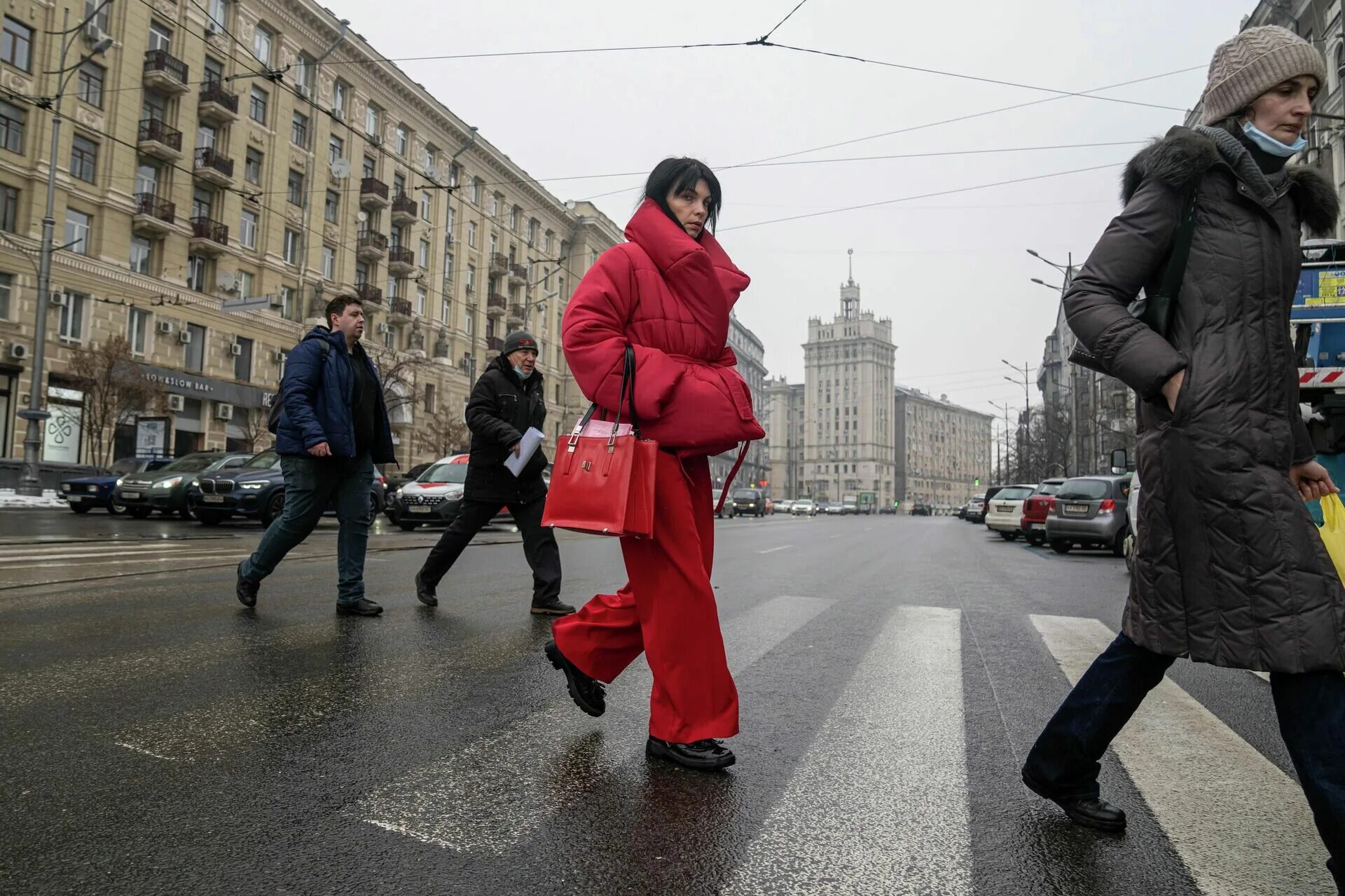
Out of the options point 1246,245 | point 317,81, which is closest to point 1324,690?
point 1246,245

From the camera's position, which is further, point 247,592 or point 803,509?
point 803,509

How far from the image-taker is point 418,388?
4316cm

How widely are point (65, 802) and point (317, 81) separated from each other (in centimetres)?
3983

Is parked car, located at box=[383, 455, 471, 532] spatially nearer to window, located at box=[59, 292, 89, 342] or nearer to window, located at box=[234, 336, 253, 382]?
window, located at box=[59, 292, 89, 342]

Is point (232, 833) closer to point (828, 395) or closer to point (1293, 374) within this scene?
point (1293, 374)

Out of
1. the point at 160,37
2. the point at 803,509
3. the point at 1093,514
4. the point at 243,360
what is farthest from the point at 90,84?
the point at 803,509

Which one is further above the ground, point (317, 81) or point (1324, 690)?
point (317, 81)

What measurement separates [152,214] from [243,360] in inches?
257

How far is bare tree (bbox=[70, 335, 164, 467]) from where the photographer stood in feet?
79.0

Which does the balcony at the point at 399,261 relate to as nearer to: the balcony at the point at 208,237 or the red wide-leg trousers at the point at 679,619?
the balcony at the point at 208,237

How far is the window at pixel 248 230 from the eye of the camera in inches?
1316

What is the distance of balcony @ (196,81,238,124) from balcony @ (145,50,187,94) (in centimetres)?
99

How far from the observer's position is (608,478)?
8.98 ft

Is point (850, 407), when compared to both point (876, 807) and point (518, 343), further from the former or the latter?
point (876, 807)
